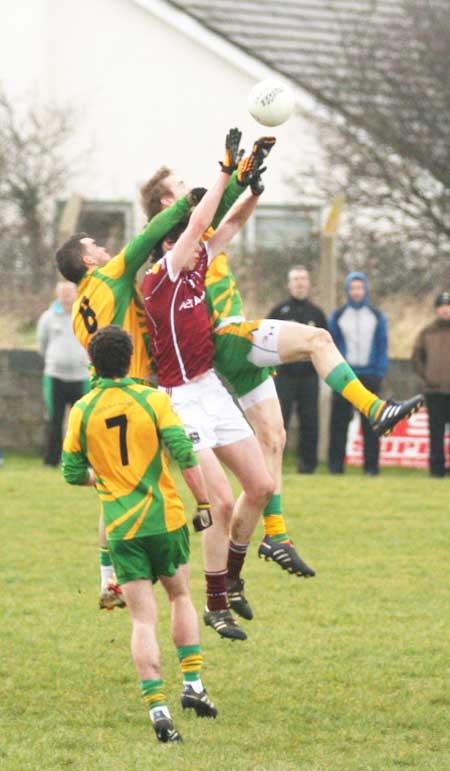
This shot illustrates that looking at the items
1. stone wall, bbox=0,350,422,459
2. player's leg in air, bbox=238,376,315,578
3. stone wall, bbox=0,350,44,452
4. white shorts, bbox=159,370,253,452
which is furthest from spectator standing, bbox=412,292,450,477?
white shorts, bbox=159,370,253,452

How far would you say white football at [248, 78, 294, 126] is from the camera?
8695mm

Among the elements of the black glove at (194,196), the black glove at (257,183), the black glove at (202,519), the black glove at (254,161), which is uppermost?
the black glove at (254,161)

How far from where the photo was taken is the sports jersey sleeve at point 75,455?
7762 mm

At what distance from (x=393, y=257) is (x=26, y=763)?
15.3 meters

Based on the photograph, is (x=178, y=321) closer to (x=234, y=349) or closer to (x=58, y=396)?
(x=234, y=349)

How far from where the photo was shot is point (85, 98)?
87.6 ft

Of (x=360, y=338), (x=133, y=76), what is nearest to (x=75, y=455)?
(x=360, y=338)

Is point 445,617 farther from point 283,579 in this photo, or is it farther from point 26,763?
point 26,763

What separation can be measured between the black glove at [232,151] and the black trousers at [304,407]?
8742 mm

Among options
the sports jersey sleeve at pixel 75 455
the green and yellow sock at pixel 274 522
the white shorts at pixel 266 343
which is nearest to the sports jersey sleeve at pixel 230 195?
the white shorts at pixel 266 343

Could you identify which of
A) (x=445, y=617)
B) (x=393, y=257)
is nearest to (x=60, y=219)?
(x=393, y=257)

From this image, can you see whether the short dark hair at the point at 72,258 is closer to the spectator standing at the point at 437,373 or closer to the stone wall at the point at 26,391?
the spectator standing at the point at 437,373

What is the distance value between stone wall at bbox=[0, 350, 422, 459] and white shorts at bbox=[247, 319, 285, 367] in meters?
10.2

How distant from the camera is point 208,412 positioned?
30.2 feet
